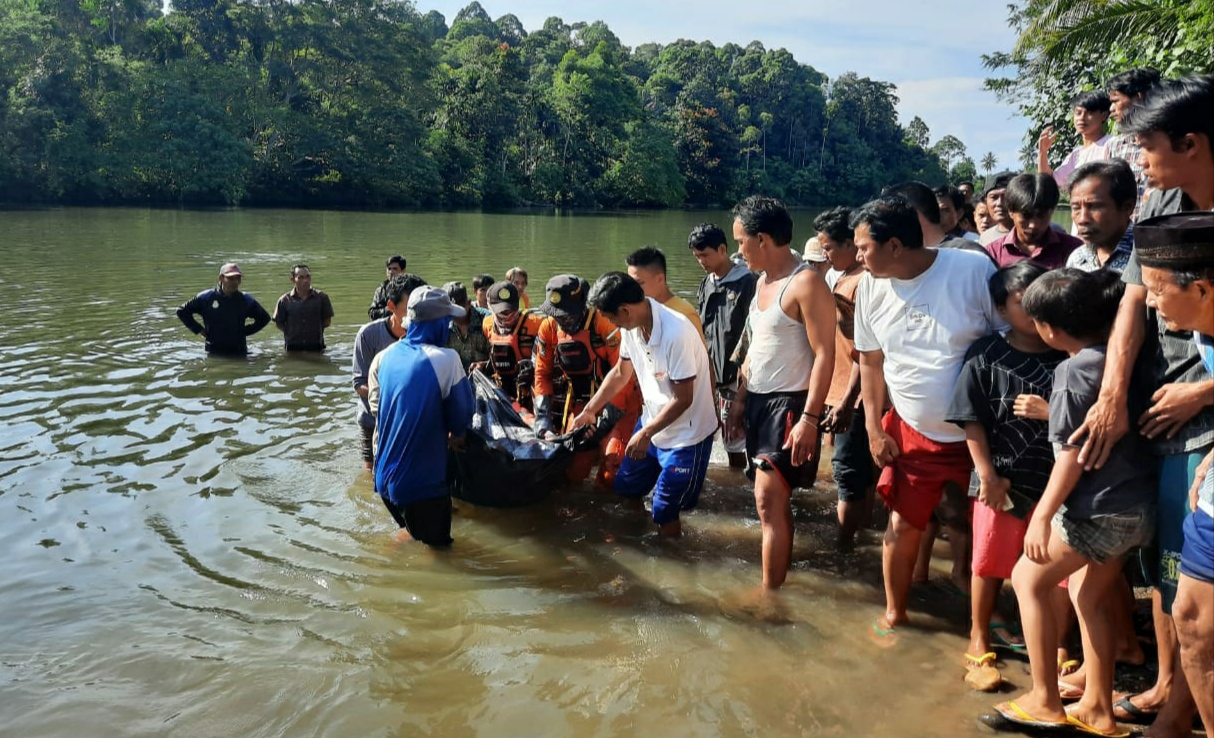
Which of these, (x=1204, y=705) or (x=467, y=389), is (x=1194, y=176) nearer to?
(x=1204, y=705)

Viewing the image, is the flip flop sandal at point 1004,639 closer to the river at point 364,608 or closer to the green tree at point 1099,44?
the river at point 364,608

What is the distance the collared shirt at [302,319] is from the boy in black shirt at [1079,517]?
8996 millimetres

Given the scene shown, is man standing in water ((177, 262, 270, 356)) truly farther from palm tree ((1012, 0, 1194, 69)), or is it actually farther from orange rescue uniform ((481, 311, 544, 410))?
palm tree ((1012, 0, 1194, 69))

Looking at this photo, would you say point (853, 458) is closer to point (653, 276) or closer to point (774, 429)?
point (774, 429)

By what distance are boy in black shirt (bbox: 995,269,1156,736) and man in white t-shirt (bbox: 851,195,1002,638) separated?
0.52 metres

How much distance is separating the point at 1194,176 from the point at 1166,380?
0.70 meters

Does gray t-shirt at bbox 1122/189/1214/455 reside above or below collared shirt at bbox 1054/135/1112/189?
below

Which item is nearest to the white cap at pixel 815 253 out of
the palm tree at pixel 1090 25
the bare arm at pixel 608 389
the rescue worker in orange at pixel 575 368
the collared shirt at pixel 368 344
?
the rescue worker in orange at pixel 575 368

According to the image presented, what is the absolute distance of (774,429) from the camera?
14.0 feet

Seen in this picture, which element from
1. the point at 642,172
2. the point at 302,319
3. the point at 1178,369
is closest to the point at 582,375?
the point at 1178,369

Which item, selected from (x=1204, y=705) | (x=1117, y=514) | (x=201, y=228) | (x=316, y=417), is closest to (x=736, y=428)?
(x=1117, y=514)

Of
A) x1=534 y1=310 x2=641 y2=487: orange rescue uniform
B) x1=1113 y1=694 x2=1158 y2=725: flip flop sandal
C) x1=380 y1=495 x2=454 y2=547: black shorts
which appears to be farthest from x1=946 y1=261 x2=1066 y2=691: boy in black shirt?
x1=380 y1=495 x2=454 y2=547: black shorts

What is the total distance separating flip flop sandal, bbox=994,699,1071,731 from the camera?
305cm

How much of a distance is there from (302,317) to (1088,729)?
30.7 ft
